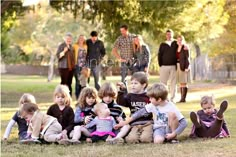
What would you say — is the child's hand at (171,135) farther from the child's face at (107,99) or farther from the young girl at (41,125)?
the young girl at (41,125)

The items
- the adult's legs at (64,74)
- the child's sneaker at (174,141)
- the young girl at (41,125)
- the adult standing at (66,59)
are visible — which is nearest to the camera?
the child's sneaker at (174,141)

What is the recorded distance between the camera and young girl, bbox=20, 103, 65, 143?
24.4 feet

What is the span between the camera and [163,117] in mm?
7352

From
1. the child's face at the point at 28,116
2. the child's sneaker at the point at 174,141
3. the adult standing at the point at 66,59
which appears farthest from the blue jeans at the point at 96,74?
the child's sneaker at the point at 174,141

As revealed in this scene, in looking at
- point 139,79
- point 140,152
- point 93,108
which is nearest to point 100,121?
point 93,108

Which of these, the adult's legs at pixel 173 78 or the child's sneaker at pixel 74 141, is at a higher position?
the adult's legs at pixel 173 78

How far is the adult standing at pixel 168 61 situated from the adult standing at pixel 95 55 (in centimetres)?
163

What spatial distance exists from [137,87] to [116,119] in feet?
1.79

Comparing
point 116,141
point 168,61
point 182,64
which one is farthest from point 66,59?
point 116,141

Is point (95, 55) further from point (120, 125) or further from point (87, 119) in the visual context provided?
point (120, 125)

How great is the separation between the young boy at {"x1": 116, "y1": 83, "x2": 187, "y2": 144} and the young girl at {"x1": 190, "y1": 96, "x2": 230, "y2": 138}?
22cm

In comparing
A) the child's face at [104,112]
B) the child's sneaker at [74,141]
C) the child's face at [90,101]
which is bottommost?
the child's sneaker at [74,141]

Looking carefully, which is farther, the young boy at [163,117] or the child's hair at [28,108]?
the child's hair at [28,108]

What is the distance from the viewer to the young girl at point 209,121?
7.36 meters
